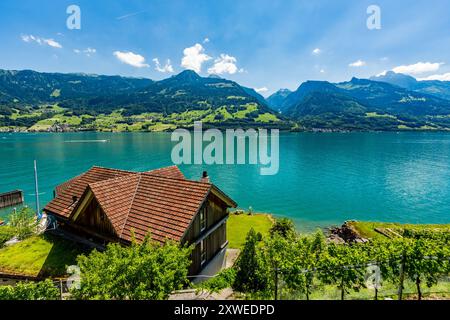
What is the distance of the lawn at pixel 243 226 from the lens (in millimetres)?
32688

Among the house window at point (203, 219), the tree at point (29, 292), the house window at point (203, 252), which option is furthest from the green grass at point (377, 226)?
the tree at point (29, 292)

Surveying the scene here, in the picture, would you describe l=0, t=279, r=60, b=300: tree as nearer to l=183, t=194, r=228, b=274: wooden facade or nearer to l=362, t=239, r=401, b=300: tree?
l=183, t=194, r=228, b=274: wooden facade

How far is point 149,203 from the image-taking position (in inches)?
694

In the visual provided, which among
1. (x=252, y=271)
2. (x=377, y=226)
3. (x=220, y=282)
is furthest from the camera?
(x=377, y=226)

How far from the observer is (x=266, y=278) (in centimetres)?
1497

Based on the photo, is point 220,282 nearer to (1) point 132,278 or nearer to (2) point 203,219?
(2) point 203,219

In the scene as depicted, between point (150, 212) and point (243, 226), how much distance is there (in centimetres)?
2449

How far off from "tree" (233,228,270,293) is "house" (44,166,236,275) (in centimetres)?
338

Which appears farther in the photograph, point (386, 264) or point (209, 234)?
point (209, 234)

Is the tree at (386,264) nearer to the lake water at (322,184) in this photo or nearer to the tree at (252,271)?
the tree at (252,271)

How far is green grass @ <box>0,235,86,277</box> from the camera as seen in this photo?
16797 millimetres

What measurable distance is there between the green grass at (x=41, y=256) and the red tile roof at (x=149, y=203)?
249 centimetres

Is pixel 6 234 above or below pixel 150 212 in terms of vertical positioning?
below

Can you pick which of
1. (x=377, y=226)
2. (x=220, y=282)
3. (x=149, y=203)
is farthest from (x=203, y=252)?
(x=377, y=226)
